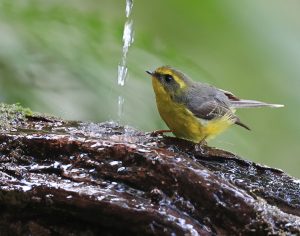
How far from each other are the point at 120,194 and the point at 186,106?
131cm

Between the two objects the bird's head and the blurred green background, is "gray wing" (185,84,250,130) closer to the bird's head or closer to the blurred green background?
the bird's head

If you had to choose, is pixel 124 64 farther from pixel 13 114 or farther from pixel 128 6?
pixel 13 114

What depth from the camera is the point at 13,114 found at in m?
3.88

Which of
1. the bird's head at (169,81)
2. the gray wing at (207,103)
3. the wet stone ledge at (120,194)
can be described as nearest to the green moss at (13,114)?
the wet stone ledge at (120,194)

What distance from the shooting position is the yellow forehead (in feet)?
13.0

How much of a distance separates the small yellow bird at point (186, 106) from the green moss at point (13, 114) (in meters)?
0.73

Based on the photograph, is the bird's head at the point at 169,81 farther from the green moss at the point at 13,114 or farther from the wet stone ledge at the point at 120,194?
the wet stone ledge at the point at 120,194

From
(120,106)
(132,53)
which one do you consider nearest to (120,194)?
(120,106)

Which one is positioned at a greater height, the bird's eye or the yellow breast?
the bird's eye

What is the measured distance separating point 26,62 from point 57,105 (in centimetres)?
31

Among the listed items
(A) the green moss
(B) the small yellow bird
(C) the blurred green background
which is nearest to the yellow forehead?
(B) the small yellow bird

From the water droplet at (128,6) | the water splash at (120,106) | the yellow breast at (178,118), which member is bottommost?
the yellow breast at (178,118)

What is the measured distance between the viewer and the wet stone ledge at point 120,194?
2.81m

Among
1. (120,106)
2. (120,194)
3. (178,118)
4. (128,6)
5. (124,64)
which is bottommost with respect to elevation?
(120,194)
